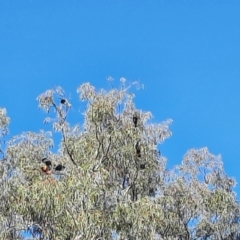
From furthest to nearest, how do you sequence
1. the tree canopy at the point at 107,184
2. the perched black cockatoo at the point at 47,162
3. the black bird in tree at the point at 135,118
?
the black bird in tree at the point at 135,118, the perched black cockatoo at the point at 47,162, the tree canopy at the point at 107,184

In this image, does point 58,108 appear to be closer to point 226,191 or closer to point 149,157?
point 149,157

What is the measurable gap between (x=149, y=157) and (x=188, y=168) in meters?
1.25

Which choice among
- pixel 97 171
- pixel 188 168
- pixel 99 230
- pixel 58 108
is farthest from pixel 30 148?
pixel 188 168

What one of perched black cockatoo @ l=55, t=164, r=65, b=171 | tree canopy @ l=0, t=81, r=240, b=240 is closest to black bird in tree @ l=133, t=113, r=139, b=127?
tree canopy @ l=0, t=81, r=240, b=240

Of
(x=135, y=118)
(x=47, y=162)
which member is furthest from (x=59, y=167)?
(x=135, y=118)

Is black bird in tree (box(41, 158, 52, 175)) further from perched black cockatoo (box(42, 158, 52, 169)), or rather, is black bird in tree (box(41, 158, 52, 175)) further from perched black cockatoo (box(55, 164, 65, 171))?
perched black cockatoo (box(55, 164, 65, 171))

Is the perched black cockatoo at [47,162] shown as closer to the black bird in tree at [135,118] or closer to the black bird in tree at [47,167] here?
the black bird in tree at [47,167]

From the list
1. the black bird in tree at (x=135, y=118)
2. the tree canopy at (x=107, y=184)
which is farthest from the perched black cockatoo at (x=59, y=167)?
the black bird in tree at (x=135, y=118)

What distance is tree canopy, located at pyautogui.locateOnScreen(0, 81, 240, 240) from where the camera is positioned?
8.13 meters

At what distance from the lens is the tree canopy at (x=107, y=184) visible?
813cm

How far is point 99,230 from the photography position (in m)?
8.31

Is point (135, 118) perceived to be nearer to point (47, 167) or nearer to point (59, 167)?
point (59, 167)

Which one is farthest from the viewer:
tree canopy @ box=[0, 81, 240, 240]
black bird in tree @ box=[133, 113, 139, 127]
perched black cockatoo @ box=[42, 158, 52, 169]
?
black bird in tree @ box=[133, 113, 139, 127]

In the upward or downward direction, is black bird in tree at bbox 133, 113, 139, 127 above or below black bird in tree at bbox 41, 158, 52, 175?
above
